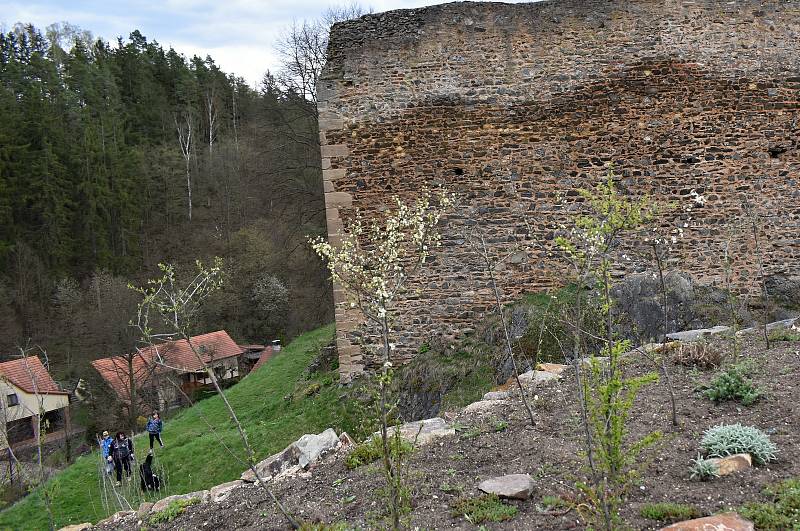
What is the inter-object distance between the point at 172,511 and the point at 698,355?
17.9ft

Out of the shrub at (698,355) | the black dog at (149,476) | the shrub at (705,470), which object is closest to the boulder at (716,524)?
the shrub at (705,470)

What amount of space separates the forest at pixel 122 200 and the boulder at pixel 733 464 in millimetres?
16326

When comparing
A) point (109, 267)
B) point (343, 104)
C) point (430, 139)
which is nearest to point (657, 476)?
point (430, 139)

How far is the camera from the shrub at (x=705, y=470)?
148 inches

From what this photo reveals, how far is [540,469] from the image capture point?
13.8 feet

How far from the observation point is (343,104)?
9391 mm

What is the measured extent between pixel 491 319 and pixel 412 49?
15.0 ft

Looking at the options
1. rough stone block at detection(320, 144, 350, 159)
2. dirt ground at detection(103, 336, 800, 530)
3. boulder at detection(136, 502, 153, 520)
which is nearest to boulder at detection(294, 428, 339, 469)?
dirt ground at detection(103, 336, 800, 530)

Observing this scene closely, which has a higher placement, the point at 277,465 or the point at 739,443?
the point at 739,443

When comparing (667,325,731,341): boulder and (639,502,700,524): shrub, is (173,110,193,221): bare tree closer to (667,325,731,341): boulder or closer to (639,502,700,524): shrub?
(667,325,731,341): boulder

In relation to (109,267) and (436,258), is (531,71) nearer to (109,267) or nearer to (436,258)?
(436,258)

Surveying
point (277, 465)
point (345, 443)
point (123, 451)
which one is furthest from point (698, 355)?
point (123, 451)

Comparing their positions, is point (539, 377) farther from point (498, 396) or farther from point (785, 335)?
point (785, 335)

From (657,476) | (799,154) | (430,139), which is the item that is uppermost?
(430,139)
